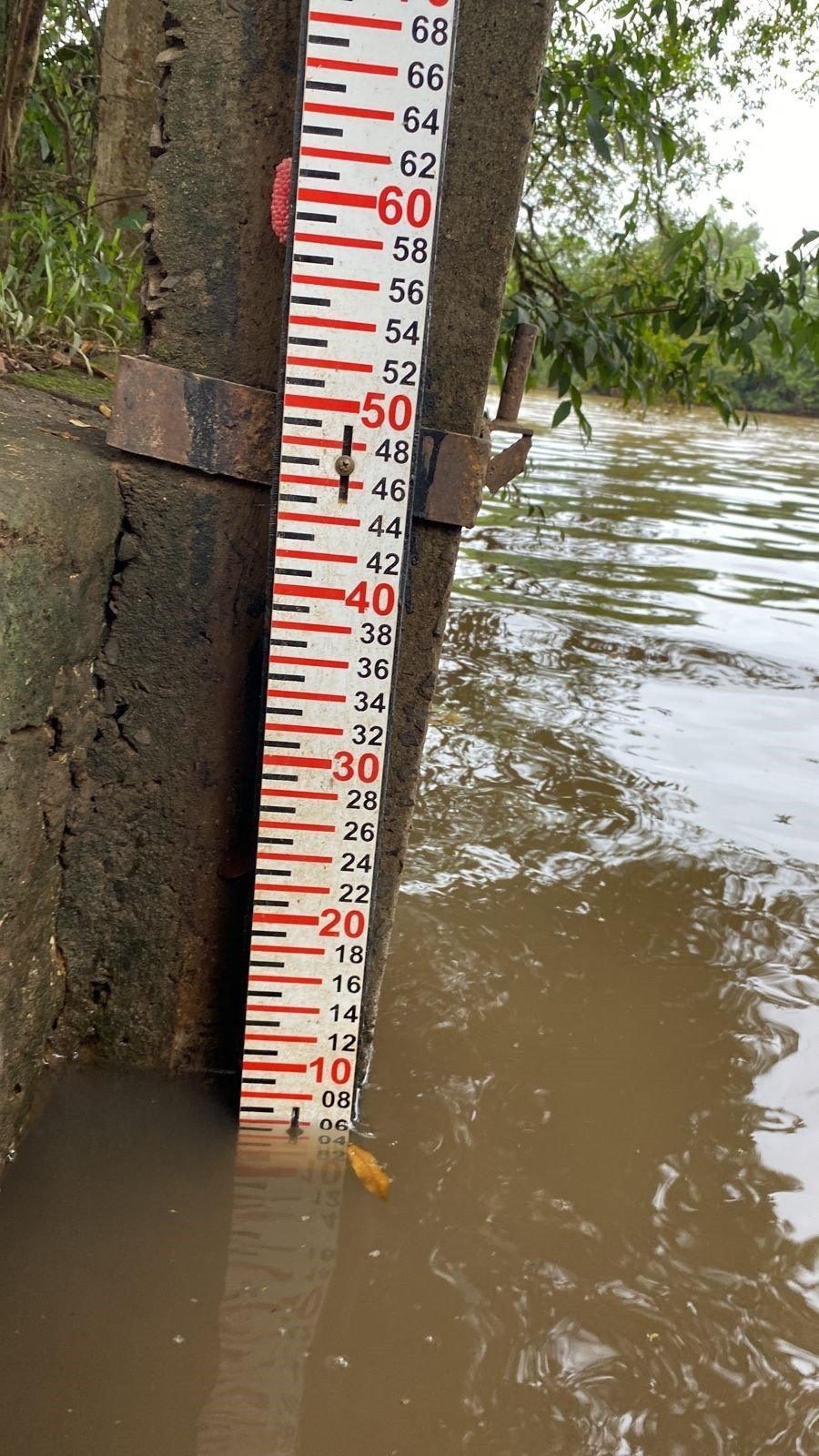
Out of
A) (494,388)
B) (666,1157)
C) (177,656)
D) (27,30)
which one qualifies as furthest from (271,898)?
(494,388)

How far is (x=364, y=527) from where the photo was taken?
215 centimetres

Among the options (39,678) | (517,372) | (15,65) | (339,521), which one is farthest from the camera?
(15,65)

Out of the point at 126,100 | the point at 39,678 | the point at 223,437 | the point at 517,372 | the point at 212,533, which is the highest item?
the point at 126,100

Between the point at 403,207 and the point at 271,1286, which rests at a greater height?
the point at 403,207

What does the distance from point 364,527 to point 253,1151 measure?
1.20 m

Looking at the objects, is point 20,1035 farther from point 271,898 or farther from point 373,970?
point 373,970

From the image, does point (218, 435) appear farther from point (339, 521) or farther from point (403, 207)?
point (403, 207)

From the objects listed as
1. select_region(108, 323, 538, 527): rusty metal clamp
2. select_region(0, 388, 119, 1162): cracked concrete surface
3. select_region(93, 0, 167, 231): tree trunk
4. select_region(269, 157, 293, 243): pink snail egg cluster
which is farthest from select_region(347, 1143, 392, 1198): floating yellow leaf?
select_region(93, 0, 167, 231): tree trunk

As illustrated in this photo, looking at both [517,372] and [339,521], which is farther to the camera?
[517,372]

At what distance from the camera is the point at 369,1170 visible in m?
2.36

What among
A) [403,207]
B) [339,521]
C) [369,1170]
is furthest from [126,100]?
[369,1170]

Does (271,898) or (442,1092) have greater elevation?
(271,898)

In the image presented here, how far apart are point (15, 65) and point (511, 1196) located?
3.02 meters

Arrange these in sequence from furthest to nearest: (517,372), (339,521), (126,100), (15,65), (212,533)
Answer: (126,100) → (15,65) → (517,372) → (212,533) → (339,521)
